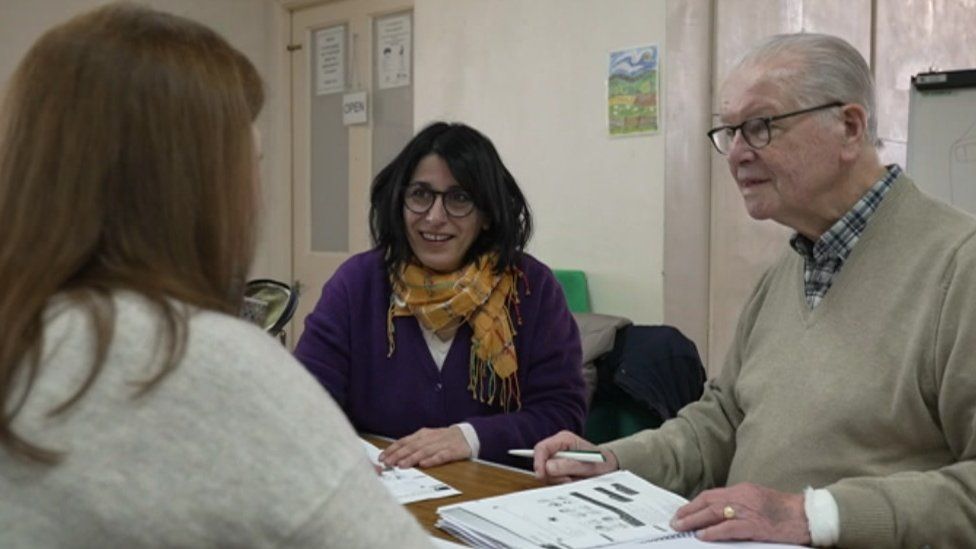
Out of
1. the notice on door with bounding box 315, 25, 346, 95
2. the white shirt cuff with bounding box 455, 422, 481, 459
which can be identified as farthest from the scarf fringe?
the notice on door with bounding box 315, 25, 346, 95

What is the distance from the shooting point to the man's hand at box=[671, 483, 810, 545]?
116cm

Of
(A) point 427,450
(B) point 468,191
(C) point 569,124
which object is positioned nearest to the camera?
(A) point 427,450

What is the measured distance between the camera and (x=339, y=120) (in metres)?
4.46

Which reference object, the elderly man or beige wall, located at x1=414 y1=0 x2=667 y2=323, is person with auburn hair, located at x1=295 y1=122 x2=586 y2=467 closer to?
the elderly man

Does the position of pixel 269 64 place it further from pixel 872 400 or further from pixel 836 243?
pixel 872 400

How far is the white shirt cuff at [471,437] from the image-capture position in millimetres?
1710

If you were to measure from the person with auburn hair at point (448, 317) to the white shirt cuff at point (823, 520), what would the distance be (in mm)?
719

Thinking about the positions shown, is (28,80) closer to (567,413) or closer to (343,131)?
(567,413)

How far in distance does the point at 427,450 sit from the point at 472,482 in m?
0.16

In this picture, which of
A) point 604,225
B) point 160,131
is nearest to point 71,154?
point 160,131

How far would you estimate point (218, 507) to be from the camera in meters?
0.67

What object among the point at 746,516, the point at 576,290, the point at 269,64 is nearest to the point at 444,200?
the point at 746,516

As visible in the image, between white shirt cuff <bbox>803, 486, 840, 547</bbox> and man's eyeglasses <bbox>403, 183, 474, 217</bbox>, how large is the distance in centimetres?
105

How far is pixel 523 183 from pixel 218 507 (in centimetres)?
298
